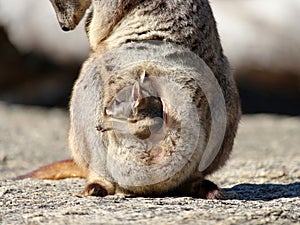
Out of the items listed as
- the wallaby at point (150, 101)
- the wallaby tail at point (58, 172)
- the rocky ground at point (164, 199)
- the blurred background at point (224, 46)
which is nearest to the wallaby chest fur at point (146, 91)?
the wallaby at point (150, 101)

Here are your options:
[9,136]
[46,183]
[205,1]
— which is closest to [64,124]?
[9,136]

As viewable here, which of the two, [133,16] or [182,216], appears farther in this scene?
[133,16]

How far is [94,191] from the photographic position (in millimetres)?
4977

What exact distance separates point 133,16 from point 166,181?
1.16 metres

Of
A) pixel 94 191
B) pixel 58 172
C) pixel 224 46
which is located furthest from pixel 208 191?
pixel 224 46

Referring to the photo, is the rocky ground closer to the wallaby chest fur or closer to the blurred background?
the wallaby chest fur

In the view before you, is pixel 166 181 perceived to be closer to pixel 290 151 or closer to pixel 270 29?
pixel 290 151

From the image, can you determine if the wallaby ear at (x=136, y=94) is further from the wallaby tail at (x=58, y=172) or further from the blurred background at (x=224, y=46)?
the blurred background at (x=224, y=46)

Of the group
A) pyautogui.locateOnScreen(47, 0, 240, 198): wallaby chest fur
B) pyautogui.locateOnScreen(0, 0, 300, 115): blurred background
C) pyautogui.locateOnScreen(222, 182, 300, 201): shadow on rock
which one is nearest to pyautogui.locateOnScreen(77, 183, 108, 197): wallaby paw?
pyautogui.locateOnScreen(47, 0, 240, 198): wallaby chest fur

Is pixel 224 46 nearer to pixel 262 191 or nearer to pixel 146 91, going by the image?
pixel 262 191

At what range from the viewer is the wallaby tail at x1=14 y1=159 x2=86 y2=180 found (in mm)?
6320

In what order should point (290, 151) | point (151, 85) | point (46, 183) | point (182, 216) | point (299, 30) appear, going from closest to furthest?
point (182, 216)
point (151, 85)
point (46, 183)
point (290, 151)
point (299, 30)

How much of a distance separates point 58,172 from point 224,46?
5875 millimetres

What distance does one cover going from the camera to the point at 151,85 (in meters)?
4.80
